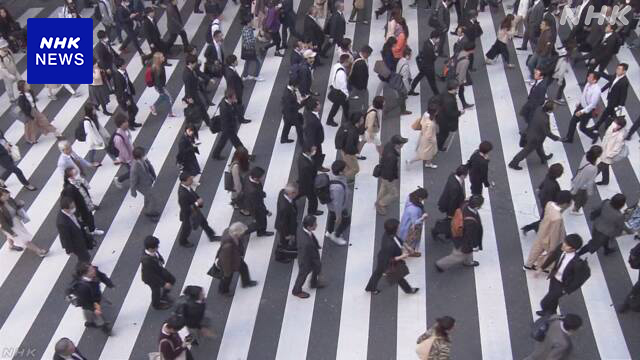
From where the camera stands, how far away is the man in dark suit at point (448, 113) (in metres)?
11.1

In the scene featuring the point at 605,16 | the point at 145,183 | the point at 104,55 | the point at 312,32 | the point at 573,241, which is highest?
the point at 605,16

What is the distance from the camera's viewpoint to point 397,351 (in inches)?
327

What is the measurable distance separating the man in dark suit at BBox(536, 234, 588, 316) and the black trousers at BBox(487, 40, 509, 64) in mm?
6869

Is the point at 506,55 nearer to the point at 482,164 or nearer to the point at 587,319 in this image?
the point at 482,164

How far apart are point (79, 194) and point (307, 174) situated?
12.2ft

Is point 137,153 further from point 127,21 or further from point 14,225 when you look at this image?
point 127,21

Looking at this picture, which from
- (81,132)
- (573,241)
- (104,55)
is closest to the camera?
(573,241)

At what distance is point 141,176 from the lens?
398 inches

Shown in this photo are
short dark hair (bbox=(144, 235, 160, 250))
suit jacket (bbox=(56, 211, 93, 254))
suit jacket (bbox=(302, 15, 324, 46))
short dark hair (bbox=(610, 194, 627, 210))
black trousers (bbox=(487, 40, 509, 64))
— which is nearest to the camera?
short dark hair (bbox=(144, 235, 160, 250))

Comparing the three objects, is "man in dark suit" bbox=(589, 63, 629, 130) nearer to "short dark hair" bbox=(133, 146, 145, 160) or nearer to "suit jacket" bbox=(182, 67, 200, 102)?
"suit jacket" bbox=(182, 67, 200, 102)

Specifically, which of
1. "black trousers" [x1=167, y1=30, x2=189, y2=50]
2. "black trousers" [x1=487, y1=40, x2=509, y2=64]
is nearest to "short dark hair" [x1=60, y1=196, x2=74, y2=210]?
"black trousers" [x1=167, y1=30, x2=189, y2=50]

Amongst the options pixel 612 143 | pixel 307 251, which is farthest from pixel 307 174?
pixel 612 143

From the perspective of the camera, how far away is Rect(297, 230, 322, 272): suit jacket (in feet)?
27.3

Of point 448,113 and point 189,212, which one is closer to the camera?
point 189,212
